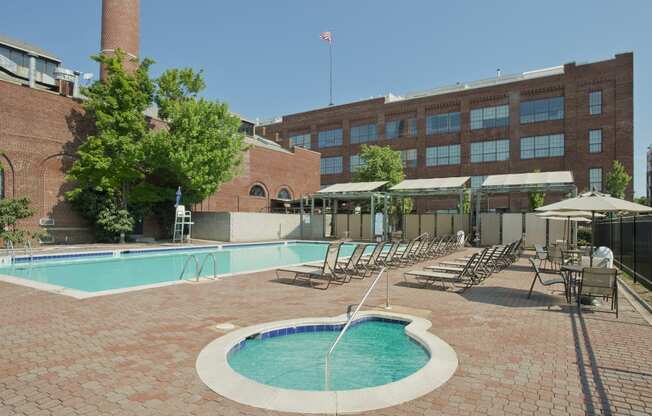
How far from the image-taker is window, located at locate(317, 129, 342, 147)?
52062 mm

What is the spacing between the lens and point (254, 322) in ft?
19.8

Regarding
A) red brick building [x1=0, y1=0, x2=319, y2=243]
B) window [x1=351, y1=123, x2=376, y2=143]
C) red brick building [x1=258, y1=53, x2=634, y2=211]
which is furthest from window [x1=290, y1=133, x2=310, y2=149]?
red brick building [x1=0, y1=0, x2=319, y2=243]

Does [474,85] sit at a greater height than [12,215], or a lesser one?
greater

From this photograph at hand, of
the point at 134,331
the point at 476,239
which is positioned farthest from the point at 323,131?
the point at 134,331

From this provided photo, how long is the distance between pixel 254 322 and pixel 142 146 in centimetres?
1912

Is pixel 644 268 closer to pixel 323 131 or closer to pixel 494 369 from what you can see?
pixel 494 369

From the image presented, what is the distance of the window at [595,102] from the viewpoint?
36219 mm

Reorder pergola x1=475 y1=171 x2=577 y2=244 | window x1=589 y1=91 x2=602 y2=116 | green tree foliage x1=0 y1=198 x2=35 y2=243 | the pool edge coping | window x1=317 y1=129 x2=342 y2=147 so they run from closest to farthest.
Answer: the pool edge coping < green tree foliage x1=0 y1=198 x2=35 y2=243 < pergola x1=475 y1=171 x2=577 y2=244 < window x1=589 y1=91 x2=602 y2=116 < window x1=317 y1=129 x2=342 y2=147

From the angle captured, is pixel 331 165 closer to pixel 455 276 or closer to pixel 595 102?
pixel 595 102

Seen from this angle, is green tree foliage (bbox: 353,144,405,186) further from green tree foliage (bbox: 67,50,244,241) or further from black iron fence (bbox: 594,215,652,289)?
black iron fence (bbox: 594,215,652,289)

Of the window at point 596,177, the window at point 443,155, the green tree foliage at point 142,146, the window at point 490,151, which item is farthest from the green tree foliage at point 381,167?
the window at point 596,177

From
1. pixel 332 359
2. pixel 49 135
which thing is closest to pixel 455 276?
pixel 332 359

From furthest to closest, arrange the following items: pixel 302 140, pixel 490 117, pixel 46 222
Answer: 1. pixel 302 140
2. pixel 490 117
3. pixel 46 222

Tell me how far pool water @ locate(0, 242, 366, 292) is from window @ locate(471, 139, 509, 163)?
90.2 ft
